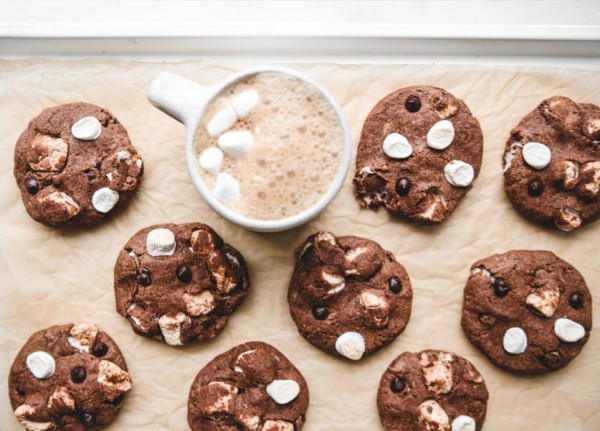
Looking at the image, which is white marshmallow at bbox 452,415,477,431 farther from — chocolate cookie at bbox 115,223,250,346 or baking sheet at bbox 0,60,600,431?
chocolate cookie at bbox 115,223,250,346

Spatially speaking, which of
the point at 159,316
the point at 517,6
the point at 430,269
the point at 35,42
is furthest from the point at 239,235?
the point at 517,6

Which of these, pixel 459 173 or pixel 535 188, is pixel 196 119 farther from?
pixel 535 188

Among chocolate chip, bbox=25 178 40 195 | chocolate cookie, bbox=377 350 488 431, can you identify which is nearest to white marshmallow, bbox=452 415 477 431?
chocolate cookie, bbox=377 350 488 431

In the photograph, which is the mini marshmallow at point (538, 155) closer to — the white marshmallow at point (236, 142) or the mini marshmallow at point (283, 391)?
the white marshmallow at point (236, 142)

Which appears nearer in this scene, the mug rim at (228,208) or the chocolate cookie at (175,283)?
the mug rim at (228,208)

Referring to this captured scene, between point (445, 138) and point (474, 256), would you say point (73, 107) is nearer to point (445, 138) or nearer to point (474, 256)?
point (445, 138)

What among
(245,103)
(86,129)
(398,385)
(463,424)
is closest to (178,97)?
(245,103)

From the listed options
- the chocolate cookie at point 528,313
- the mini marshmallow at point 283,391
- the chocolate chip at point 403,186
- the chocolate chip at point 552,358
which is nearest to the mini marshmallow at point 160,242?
the mini marshmallow at point 283,391
